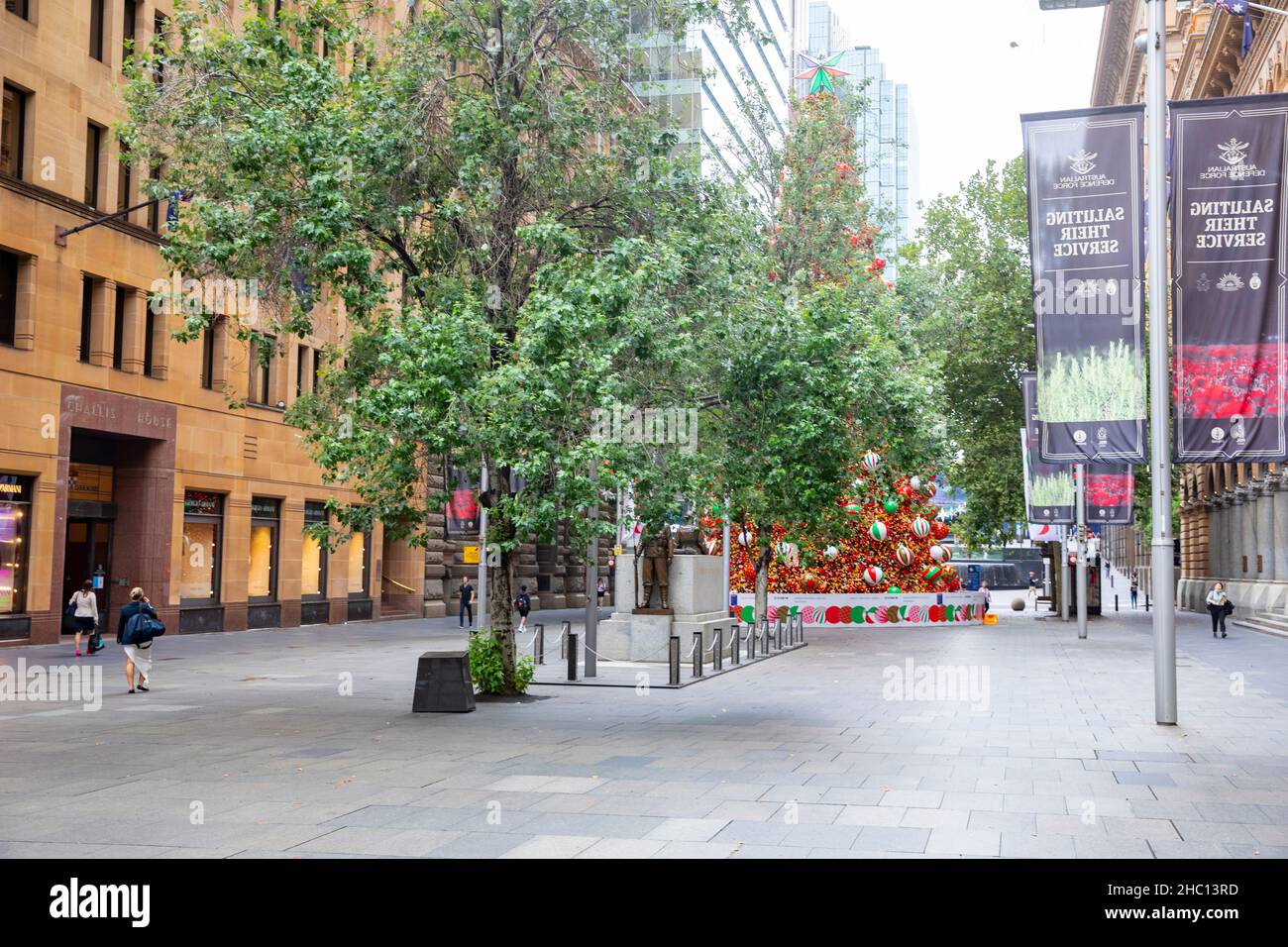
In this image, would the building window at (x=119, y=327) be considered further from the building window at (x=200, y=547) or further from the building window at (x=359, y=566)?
the building window at (x=359, y=566)

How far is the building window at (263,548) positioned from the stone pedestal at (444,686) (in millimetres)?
20347

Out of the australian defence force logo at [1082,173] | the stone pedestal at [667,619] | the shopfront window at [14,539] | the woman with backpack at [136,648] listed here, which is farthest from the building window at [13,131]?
the australian defence force logo at [1082,173]

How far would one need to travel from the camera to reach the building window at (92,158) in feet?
95.7

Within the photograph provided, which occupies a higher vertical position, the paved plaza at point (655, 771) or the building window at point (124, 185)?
the building window at point (124, 185)

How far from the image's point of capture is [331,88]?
53.5 feet

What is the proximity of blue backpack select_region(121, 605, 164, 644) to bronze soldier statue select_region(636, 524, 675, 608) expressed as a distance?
974cm

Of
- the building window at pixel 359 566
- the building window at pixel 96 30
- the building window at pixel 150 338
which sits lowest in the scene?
the building window at pixel 359 566

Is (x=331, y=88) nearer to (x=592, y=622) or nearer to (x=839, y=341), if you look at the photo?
(x=839, y=341)

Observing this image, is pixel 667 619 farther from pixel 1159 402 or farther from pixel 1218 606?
pixel 1218 606

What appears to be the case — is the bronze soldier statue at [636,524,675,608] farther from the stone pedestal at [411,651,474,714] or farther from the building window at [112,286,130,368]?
the building window at [112,286,130,368]

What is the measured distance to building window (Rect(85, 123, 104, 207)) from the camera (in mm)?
29156

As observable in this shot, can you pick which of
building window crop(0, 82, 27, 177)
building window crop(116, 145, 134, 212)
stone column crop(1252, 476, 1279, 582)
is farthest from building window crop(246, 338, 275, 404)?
stone column crop(1252, 476, 1279, 582)

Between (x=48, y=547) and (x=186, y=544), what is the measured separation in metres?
5.66

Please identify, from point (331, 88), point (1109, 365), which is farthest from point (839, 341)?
point (331, 88)
